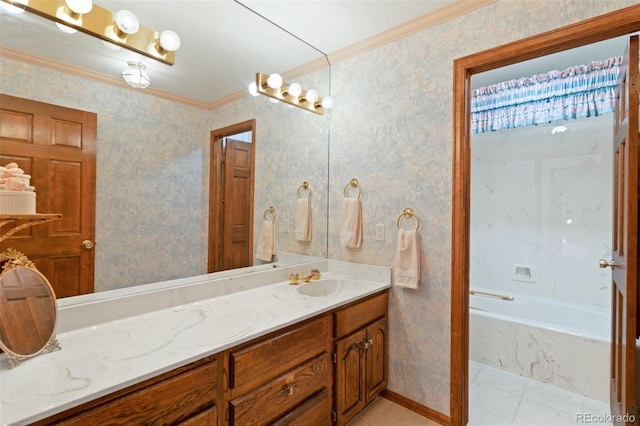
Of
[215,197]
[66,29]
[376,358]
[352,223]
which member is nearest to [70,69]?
[66,29]

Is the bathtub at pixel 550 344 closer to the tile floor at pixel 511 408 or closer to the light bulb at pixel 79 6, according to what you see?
the tile floor at pixel 511 408

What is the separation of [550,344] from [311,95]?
259 cm

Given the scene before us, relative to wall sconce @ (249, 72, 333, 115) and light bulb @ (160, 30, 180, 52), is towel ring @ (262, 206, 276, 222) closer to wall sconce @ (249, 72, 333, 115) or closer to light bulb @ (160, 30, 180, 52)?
wall sconce @ (249, 72, 333, 115)

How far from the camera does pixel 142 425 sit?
2.90 ft

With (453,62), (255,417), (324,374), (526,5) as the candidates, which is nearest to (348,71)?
(453,62)

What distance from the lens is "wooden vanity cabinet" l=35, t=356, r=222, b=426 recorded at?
795mm

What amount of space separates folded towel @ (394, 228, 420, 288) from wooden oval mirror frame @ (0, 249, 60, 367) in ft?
5.51

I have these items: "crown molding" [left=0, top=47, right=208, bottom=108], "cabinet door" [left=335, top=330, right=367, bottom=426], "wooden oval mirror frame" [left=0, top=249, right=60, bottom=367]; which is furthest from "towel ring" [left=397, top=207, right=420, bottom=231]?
"wooden oval mirror frame" [left=0, top=249, right=60, bottom=367]

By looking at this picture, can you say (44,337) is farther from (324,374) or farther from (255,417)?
(324,374)

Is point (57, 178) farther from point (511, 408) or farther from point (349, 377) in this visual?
point (511, 408)

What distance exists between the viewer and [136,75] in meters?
1.37

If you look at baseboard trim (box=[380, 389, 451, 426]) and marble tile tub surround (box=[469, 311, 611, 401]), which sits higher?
marble tile tub surround (box=[469, 311, 611, 401])

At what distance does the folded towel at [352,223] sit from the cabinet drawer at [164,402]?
1314 mm

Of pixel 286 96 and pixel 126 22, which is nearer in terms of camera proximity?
pixel 126 22
